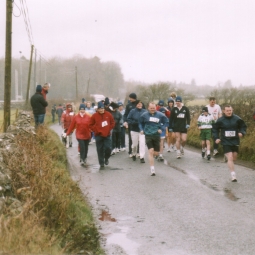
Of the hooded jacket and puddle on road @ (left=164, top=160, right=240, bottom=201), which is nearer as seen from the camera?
puddle on road @ (left=164, top=160, right=240, bottom=201)

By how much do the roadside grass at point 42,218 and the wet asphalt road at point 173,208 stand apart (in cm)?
44

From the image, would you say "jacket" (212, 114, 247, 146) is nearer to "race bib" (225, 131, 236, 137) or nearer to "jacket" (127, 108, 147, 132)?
"race bib" (225, 131, 236, 137)

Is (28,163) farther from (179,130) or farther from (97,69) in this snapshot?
(97,69)

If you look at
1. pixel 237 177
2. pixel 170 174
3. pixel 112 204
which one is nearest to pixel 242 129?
pixel 237 177

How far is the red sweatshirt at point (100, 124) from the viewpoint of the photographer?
15344mm

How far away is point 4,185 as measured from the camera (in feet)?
23.6

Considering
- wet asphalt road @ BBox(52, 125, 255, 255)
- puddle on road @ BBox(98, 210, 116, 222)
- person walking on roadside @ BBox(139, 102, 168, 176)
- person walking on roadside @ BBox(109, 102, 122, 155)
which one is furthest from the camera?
person walking on roadside @ BBox(109, 102, 122, 155)

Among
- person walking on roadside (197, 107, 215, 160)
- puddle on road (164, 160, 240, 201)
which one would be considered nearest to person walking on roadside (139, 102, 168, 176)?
puddle on road (164, 160, 240, 201)

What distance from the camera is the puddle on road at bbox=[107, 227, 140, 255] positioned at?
7055 millimetres

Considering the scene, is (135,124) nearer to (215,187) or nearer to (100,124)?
(100,124)

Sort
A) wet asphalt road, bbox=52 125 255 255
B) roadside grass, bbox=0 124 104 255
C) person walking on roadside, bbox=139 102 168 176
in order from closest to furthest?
roadside grass, bbox=0 124 104 255
wet asphalt road, bbox=52 125 255 255
person walking on roadside, bbox=139 102 168 176

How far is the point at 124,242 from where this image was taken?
744 cm

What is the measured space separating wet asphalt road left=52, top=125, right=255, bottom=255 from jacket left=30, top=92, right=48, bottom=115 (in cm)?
393

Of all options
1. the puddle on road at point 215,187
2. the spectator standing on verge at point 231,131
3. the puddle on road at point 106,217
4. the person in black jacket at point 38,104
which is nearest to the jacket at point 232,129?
the spectator standing on verge at point 231,131
